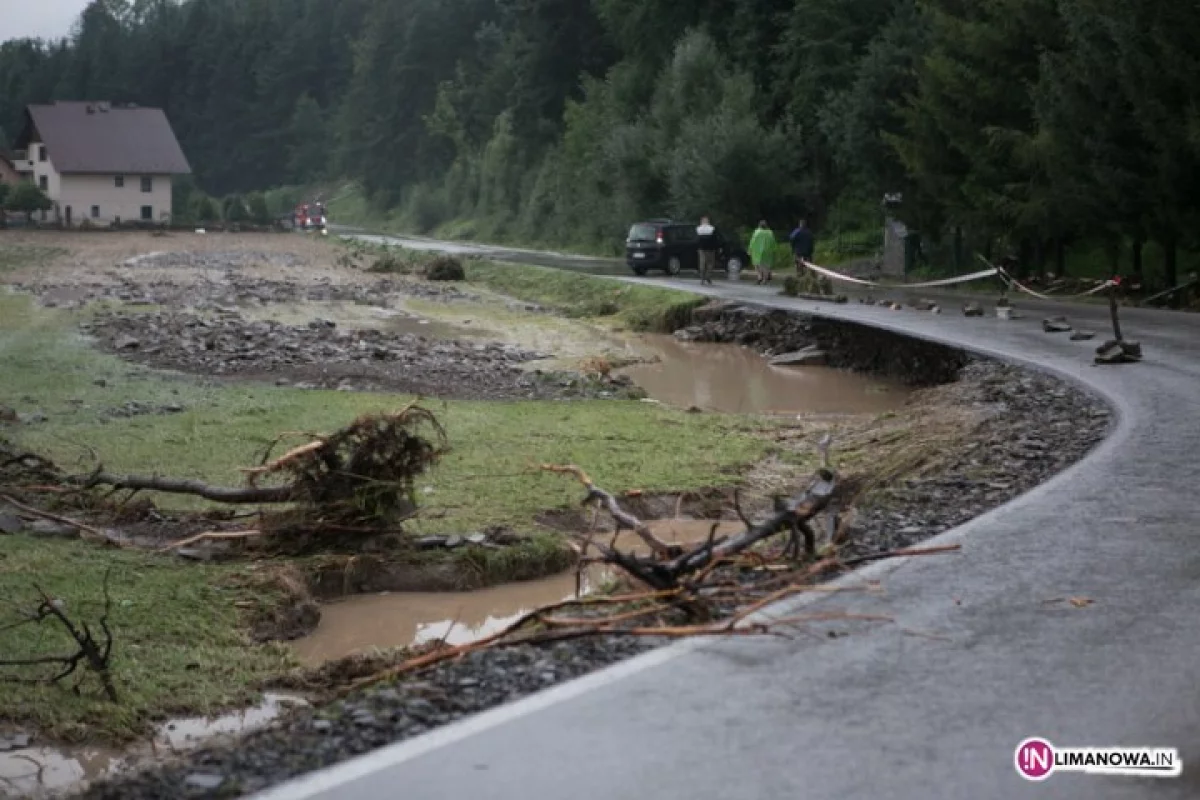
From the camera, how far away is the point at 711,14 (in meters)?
62.2

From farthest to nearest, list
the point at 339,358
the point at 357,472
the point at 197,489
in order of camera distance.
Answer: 1. the point at 339,358
2. the point at 197,489
3. the point at 357,472

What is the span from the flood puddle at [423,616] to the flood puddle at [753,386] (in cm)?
1002

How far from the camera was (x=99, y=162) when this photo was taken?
99.8 m

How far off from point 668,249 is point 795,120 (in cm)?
1088

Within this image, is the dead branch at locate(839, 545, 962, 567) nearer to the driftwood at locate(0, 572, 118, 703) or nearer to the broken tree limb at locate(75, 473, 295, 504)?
the driftwood at locate(0, 572, 118, 703)

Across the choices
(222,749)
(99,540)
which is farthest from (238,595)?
(222,749)

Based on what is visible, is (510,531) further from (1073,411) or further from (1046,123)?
(1046,123)

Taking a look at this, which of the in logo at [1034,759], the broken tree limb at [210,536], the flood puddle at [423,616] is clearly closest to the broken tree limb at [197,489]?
the broken tree limb at [210,536]

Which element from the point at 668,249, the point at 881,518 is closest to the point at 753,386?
the point at 881,518

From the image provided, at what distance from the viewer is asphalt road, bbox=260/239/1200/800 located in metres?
5.45

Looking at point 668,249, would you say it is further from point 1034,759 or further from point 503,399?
point 1034,759

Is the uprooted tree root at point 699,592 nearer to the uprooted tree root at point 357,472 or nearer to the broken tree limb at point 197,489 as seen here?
the uprooted tree root at point 357,472

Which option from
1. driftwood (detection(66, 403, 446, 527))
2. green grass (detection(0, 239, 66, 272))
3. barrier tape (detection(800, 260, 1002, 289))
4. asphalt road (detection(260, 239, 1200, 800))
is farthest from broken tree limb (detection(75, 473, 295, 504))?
green grass (detection(0, 239, 66, 272))

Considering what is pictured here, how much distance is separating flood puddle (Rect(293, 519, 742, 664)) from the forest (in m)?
19.3
